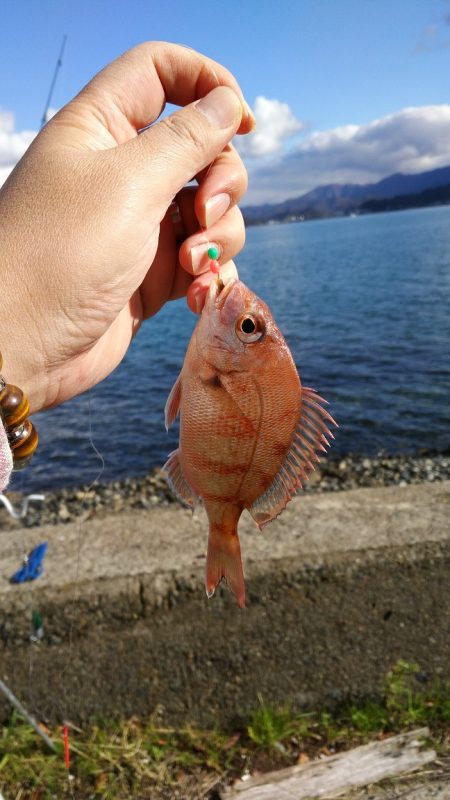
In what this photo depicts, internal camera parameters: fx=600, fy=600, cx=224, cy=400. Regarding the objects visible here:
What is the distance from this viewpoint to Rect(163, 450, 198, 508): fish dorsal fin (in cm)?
244

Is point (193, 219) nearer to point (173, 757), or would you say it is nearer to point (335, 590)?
point (335, 590)

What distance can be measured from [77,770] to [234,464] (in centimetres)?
288

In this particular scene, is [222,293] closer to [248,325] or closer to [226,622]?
[248,325]

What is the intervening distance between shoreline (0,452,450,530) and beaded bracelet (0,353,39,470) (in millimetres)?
6738

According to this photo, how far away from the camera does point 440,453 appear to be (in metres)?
11.4

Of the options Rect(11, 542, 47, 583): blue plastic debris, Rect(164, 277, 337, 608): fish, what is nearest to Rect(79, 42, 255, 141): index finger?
Rect(164, 277, 337, 608): fish

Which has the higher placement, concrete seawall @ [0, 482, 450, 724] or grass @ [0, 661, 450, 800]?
concrete seawall @ [0, 482, 450, 724]

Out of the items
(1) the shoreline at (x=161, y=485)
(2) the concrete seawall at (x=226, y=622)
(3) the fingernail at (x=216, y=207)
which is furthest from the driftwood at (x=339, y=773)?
(1) the shoreline at (x=161, y=485)

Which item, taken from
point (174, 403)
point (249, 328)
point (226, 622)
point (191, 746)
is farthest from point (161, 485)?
point (249, 328)

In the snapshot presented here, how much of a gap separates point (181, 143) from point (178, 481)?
4.85ft

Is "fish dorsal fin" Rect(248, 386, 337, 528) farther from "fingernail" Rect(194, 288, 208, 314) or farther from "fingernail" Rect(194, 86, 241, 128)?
"fingernail" Rect(194, 86, 241, 128)

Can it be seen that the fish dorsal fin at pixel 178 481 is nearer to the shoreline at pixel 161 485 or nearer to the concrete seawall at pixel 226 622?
the concrete seawall at pixel 226 622

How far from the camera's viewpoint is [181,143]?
8.68 ft

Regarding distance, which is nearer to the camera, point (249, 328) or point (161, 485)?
point (249, 328)
